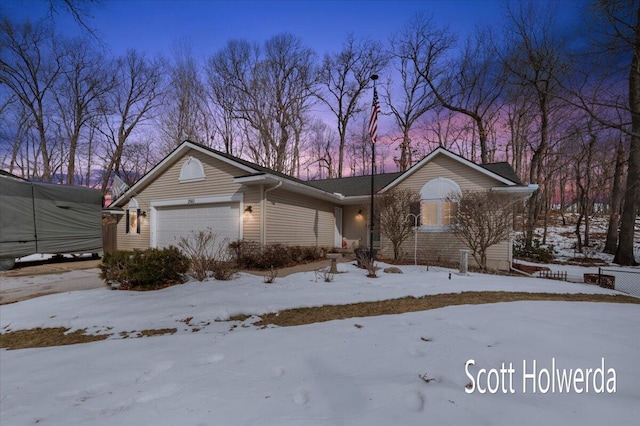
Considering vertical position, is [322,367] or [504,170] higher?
[504,170]

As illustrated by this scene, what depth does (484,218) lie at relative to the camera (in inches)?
371

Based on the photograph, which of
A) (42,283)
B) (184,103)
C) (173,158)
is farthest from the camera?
(184,103)

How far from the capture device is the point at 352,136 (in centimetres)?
2561

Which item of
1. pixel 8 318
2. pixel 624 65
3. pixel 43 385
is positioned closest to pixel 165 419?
pixel 43 385

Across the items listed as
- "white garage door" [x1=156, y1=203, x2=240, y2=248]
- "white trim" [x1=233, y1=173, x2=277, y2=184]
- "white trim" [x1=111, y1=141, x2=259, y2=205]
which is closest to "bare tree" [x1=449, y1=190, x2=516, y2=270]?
"white trim" [x1=233, y1=173, x2=277, y2=184]

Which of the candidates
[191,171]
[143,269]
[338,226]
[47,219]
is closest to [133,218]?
[47,219]

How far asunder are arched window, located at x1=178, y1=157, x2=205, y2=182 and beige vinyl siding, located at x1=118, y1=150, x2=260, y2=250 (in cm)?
15

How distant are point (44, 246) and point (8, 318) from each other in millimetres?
8963

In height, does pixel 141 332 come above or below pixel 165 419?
below

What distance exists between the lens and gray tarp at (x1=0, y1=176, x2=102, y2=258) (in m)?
10.3

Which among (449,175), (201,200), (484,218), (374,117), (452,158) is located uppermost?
(374,117)

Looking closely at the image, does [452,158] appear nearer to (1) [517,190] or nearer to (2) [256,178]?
(1) [517,190]

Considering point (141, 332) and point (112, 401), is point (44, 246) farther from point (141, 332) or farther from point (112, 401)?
point (112, 401)

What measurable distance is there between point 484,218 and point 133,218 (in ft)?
49.6
